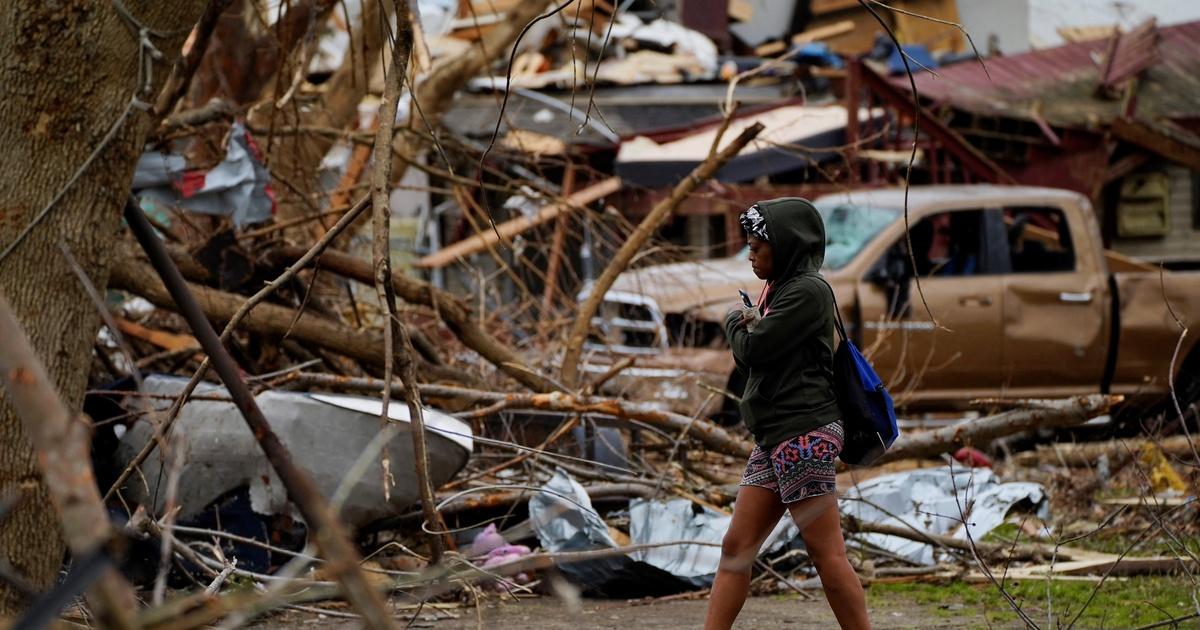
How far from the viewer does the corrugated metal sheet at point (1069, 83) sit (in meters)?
15.7

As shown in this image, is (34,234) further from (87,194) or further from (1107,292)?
(1107,292)

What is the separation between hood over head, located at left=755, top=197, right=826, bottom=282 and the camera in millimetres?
4016

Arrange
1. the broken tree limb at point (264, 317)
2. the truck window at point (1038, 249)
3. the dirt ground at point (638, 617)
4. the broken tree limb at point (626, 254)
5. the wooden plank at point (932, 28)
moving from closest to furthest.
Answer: the dirt ground at point (638, 617)
the broken tree limb at point (264, 317)
the broken tree limb at point (626, 254)
the truck window at point (1038, 249)
the wooden plank at point (932, 28)

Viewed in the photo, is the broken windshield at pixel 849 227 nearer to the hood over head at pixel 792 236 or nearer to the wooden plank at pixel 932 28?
the hood over head at pixel 792 236

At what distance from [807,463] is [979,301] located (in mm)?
6238

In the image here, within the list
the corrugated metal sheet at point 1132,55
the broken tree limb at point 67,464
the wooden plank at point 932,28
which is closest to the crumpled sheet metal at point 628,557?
the broken tree limb at point 67,464

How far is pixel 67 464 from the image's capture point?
1563 mm

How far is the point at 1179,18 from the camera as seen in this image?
24.0m

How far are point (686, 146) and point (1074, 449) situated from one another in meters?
6.47

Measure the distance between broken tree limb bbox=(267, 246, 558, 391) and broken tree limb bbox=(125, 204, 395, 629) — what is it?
3612mm

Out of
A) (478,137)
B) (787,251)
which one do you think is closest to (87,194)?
(787,251)

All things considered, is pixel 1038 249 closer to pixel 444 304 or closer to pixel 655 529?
pixel 444 304

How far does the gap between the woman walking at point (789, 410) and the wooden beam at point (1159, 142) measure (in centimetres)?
1215

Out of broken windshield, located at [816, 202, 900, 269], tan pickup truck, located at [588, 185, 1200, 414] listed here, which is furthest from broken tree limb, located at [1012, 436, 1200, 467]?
broken windshield, located at [816, 202, 900, 269]
